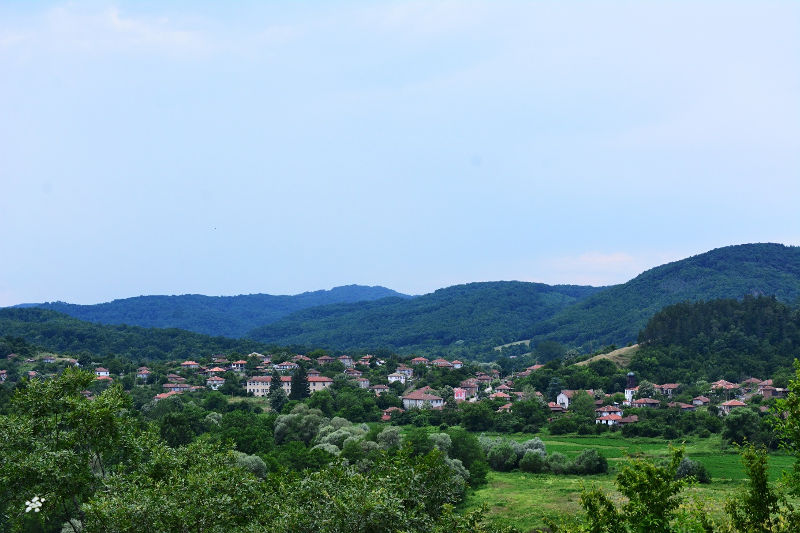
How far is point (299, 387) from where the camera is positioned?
86.1 metres

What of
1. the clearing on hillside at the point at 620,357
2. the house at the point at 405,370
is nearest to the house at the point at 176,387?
the house at the point at 405,370

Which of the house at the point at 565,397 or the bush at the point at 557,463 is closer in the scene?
the bush at the point at 557,463

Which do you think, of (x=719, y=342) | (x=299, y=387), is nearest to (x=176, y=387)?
(x=299, y=387)

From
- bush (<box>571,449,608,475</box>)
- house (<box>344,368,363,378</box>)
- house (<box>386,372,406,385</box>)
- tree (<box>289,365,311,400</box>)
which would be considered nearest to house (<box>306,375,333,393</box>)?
tree (<box>289,365,311,400</box>)

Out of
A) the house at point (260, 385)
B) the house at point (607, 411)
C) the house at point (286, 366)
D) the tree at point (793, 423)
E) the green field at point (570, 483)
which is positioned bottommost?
the green field at point (570, 483)

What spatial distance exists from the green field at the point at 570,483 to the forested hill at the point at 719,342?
30999mm

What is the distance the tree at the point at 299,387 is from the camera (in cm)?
8525

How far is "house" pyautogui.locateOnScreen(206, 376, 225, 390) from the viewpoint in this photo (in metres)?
98.0

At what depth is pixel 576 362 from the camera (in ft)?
346

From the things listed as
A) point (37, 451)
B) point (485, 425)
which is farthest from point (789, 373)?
point (37, 451)

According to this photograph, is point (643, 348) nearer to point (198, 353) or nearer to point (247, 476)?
point (247, 476)

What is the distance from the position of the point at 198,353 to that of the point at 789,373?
Result: 408 feet

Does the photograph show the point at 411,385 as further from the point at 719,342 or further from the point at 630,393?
the point at 719,342

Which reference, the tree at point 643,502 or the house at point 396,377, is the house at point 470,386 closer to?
the house at point 396,377
